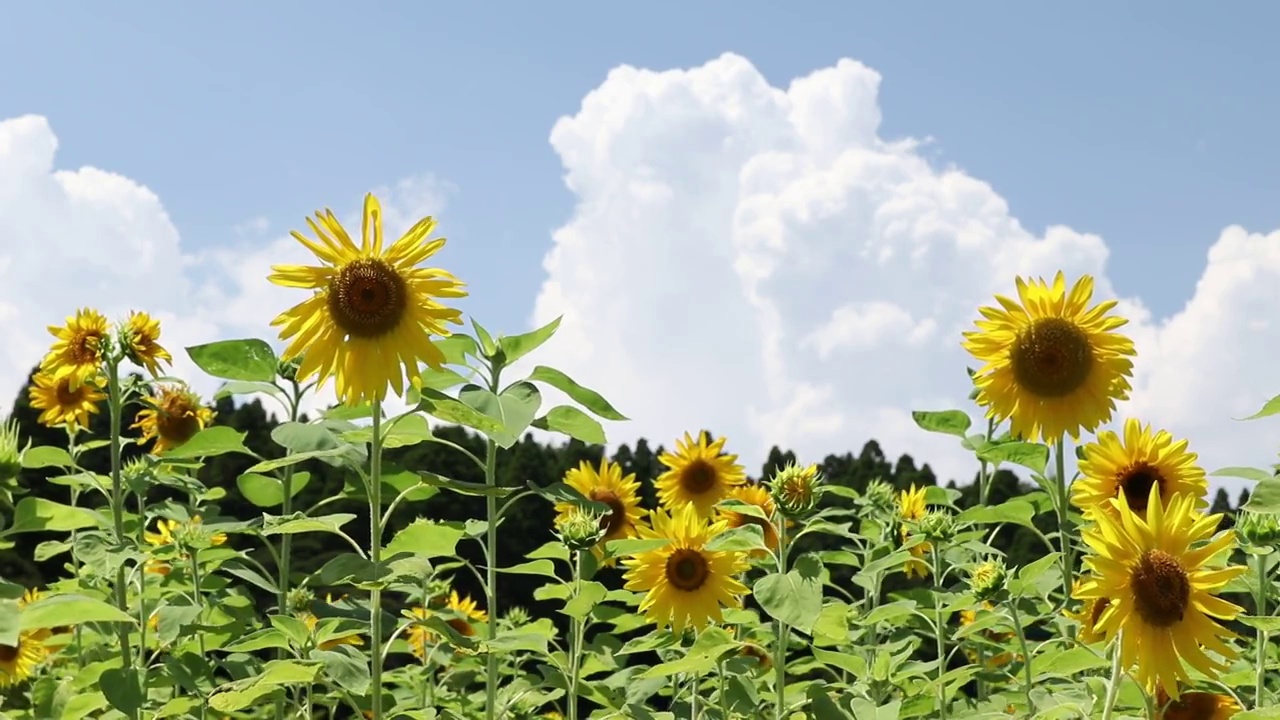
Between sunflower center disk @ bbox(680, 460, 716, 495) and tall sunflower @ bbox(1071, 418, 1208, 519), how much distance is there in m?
2.15

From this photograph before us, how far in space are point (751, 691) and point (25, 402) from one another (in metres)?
20.2

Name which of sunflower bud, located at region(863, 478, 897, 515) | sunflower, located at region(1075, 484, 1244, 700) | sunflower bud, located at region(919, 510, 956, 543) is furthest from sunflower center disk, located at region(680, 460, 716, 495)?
sunflower, located at region(1075, 484, 1244, 700)

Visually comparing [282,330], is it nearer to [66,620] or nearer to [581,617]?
[581,617]

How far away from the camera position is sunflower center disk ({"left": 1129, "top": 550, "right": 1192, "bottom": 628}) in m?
2.46

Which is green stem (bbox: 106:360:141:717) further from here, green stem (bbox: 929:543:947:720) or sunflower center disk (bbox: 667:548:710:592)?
green stem (bbox: 929:543:947:720)

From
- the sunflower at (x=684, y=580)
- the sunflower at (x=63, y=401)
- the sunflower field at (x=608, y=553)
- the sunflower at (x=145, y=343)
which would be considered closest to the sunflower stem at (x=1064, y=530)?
the sunflower field at (x=608, y=553)

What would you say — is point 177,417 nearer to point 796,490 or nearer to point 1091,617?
point 796,490

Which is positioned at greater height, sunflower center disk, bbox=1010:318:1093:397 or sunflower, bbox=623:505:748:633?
sunflower center disk, bbox=1010:318:1093:397

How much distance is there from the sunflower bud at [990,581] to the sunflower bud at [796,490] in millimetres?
503

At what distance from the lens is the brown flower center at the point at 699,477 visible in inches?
219

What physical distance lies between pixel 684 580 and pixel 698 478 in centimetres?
163

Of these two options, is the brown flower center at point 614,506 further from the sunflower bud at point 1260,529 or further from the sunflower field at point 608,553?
the sunflower bud at point 1260,529

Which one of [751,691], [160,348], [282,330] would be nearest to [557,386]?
[282,330]

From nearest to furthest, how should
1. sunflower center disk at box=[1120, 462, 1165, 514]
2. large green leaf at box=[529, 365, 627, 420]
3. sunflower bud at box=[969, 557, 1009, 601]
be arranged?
large green leaf at box=[529, 365, 627, 420] → sunflower bud at box=[969, 557, 1009, 601] → sunflower center disk at box=[1120, 462, 1165, 514]
